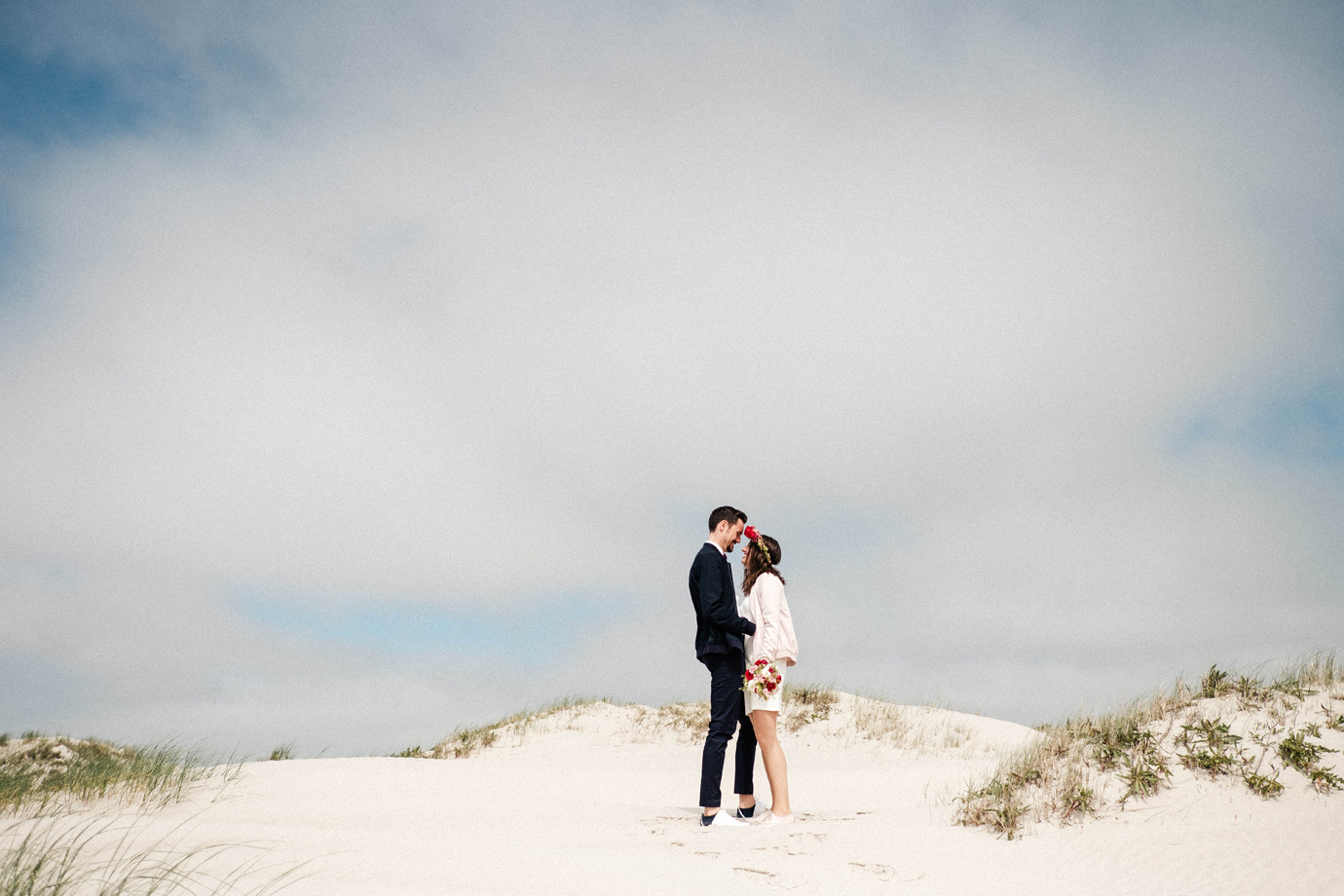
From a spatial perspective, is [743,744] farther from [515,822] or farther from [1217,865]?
[1217,865]

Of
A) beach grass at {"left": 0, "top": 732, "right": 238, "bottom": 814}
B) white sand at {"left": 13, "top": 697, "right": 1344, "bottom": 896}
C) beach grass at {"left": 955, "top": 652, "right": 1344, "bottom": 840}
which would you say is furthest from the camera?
beach grass at {"left": 0, "top": 732, "right": 238, "bottom": 814}

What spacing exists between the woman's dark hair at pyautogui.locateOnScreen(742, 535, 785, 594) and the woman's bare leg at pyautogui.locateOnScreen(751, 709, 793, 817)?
0.98 metres

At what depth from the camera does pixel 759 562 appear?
22.3ft

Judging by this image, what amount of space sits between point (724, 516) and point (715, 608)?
786mm

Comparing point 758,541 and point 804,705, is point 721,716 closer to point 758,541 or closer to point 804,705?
point 758,541

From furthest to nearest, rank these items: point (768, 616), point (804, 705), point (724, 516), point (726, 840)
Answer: point (804, 705)
point (724, 516)
point (768, 616)
point (726, 840)

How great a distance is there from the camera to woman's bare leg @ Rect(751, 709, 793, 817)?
6457 mm

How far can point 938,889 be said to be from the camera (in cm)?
491

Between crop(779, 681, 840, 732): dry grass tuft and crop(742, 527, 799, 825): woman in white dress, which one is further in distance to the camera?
crop(779, 681, 840, 732): dry grass tuft

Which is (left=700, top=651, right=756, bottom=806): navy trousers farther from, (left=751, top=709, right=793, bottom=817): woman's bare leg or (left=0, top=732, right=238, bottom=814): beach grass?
(left=0, top=732, right=238, bottom=814): beach grass

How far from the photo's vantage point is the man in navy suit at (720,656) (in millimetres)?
6484

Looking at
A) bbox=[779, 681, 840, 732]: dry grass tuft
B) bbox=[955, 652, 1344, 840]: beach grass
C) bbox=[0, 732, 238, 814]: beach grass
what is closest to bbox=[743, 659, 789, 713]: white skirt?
bbox=[955, 652, 1344, 840]: beach grass

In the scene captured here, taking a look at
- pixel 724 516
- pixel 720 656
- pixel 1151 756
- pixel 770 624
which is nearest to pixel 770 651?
pixel 770 624

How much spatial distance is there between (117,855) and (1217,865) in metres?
6.98
